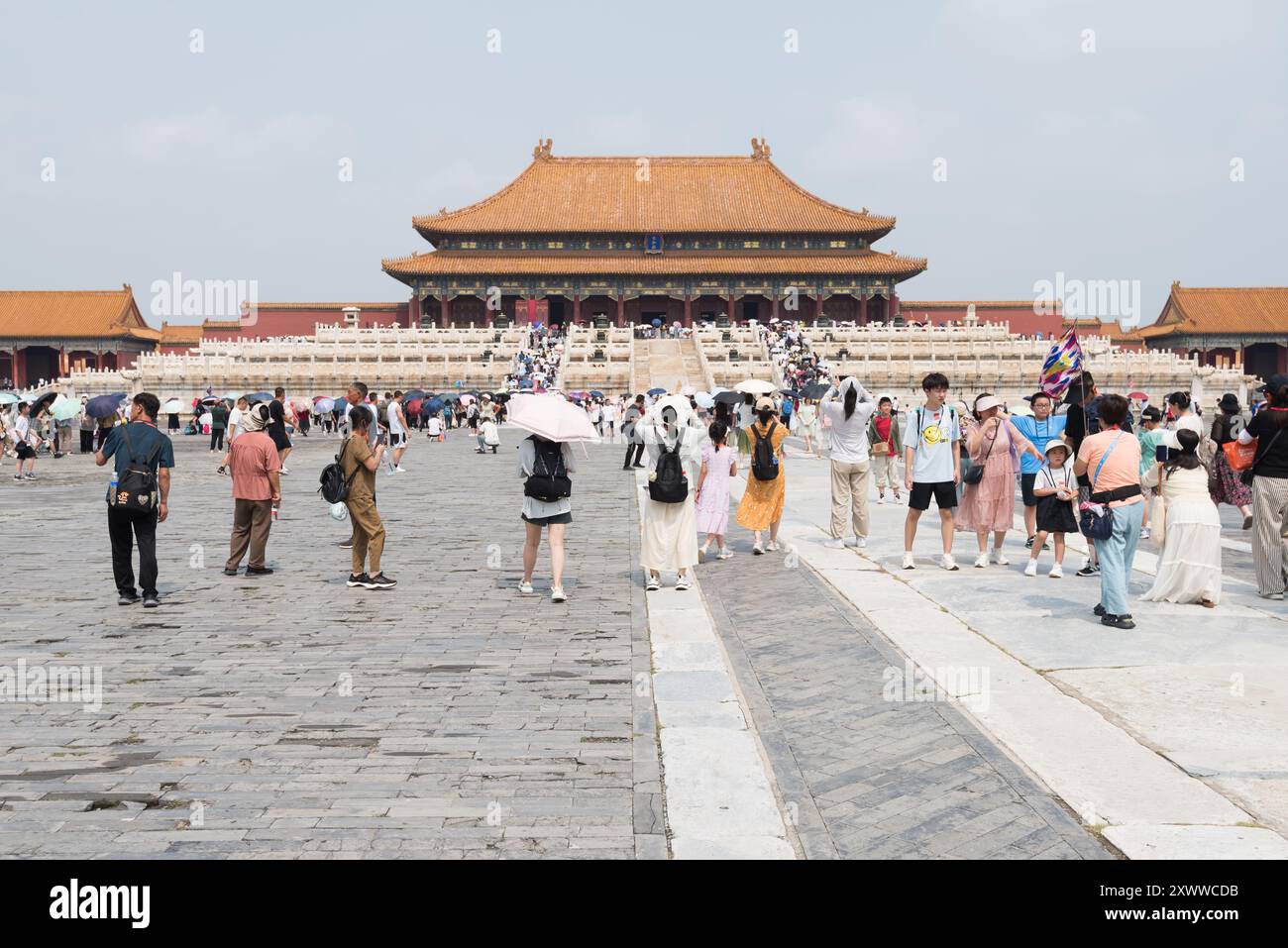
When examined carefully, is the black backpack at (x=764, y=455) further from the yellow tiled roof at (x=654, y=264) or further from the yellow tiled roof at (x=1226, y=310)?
the yellow tiled roof at (x=1226, y=310)

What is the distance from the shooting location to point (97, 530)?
1222 cm

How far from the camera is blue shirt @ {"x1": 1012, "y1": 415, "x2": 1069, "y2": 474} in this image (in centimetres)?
993

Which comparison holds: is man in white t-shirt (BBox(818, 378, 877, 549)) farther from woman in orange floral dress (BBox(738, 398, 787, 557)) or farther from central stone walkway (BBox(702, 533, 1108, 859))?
central stone walkway (BBox(702, 533, 1108, 859))

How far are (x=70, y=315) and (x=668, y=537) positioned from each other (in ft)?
200

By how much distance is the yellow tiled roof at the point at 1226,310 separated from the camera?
2341 inches

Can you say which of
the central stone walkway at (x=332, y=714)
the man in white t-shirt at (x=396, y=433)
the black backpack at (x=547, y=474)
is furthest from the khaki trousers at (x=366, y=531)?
the man in white t-shirt at (x=396, y=433)

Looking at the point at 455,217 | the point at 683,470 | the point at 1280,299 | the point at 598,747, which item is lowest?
the point at 598,747

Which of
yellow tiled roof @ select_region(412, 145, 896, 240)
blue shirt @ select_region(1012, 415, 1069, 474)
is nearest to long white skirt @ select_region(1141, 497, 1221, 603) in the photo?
blue shirt @ select_region(1012, 415, 1069, 474)

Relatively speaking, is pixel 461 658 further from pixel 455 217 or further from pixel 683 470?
pixel 455 217

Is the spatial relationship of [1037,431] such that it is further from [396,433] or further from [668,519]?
[396,433]

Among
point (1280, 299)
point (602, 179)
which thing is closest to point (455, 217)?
point (602, 179)

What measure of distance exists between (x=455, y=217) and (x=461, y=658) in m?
57.3

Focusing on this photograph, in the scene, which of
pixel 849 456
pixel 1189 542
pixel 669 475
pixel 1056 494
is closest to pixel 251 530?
pixel 669 475
